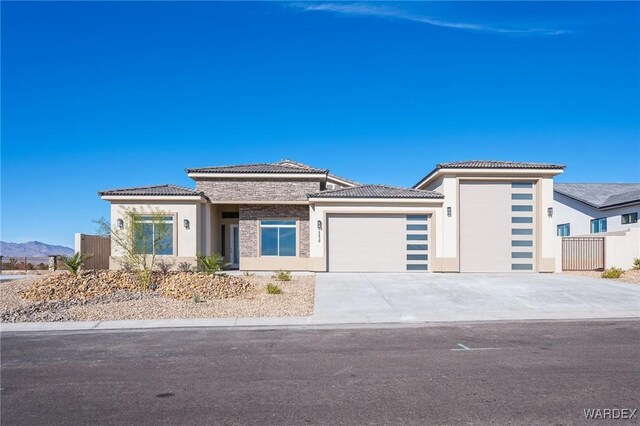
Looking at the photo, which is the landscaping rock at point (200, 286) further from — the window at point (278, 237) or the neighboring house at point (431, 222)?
the window at point (278, 237)

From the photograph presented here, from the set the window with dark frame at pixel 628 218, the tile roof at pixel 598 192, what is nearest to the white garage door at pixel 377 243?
the window with dark frame at pixel 628 218

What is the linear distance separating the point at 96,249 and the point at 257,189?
8.13m

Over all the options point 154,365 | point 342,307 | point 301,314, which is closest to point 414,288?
point 342,307

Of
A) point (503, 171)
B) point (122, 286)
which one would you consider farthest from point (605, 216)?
point (122, 286)

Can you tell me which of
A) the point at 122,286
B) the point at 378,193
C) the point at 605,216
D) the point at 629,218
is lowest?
the point at 122,286

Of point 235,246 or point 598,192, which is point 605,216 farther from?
point 235,246

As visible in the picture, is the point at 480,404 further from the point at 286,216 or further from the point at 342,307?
the point at 286,216

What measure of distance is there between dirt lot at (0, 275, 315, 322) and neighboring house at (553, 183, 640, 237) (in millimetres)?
24352

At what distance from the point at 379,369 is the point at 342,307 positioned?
598cm

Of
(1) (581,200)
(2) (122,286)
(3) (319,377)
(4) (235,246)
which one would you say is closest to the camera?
(3) (319,377)

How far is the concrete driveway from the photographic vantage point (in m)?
12.4

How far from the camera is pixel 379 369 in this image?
7262 mm

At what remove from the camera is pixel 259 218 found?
902 inches

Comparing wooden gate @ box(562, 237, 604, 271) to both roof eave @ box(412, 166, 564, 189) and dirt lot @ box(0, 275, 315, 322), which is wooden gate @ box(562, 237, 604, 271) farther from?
dirt lot @ box(0, 275, 315, 322)
